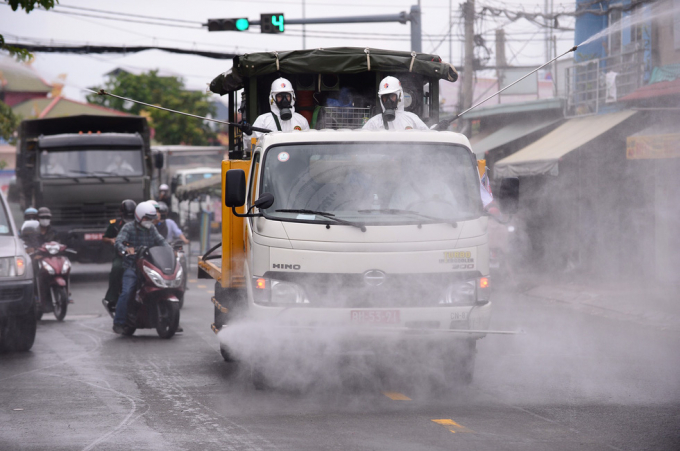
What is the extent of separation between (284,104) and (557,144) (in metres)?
10.6

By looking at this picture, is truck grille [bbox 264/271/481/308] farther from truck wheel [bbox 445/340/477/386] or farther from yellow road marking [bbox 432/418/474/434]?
yellow road marking [bbox 432/418/474/434]

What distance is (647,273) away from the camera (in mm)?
15930

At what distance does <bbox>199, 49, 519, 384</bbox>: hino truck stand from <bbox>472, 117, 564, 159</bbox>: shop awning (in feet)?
46.6

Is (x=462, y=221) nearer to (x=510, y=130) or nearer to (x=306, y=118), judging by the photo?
(x=306, y=118)

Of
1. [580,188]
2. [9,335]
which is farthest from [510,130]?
[9,335]

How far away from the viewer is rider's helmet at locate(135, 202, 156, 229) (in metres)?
10.4

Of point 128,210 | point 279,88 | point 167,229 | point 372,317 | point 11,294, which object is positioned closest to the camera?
point 372,317

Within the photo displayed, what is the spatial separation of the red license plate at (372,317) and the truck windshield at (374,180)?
76 cm

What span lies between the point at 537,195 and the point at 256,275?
14.3m

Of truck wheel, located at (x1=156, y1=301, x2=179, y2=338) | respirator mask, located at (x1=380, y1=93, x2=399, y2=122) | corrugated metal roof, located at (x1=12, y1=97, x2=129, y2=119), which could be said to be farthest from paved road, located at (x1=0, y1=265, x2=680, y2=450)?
corrugated metal roof, located at (x1=12, y1=97, x2=129, y2=119)

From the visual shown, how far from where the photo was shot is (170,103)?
59.0 m

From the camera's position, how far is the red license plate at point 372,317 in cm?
647

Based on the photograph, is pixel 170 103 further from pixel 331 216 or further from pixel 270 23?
pixel 331 216

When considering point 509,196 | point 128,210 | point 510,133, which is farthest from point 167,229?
point 510,133
